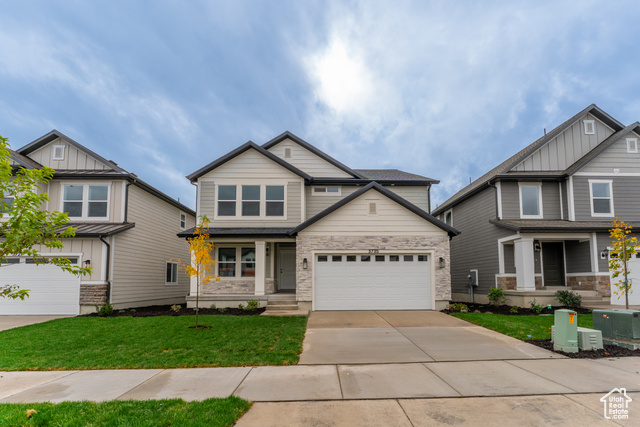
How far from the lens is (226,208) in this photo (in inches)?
627

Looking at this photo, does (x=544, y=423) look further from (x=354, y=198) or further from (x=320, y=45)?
(x=320, y=45)

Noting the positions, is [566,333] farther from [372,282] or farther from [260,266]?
[260,266]

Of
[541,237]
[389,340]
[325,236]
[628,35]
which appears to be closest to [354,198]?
[325,236]

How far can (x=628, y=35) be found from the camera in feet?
76.6

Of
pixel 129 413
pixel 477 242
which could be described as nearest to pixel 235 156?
pixel 477 242

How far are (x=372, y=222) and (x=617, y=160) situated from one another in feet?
38.6

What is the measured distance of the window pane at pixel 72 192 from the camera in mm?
15359

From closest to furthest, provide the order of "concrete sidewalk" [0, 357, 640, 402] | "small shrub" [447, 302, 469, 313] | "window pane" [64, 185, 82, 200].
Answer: "concrete sidewalk" [0, 357, 640, 402] → "small shrub" [447, 302, 469, 313] → "window pane" [64, 185, 82, 200]

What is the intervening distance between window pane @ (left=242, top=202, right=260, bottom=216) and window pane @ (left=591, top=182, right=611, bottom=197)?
49.0 feet

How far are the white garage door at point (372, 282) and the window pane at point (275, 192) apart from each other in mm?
3687

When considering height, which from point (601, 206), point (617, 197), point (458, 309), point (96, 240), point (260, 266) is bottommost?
point (458, 309)

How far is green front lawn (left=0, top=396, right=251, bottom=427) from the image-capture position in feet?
13.2

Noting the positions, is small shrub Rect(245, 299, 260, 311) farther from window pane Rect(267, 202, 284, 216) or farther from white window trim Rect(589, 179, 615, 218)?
white window trim Rect(589, 179, 615, 218)

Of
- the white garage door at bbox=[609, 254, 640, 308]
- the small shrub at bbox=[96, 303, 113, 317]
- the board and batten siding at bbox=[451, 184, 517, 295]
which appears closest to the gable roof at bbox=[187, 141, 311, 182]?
the small shrub at bbox=[96, 303, 113, 317]
